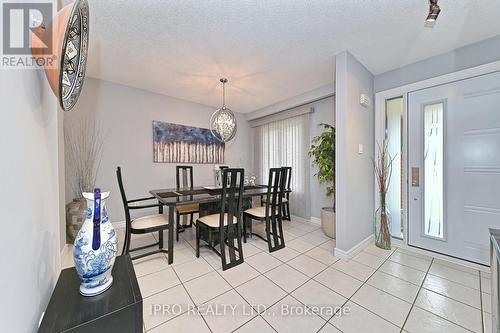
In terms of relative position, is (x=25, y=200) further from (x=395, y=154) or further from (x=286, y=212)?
(x=286, y=212)

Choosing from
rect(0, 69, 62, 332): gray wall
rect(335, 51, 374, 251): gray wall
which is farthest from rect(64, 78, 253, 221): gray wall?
rect(335, 51, 374, 251): gray wall

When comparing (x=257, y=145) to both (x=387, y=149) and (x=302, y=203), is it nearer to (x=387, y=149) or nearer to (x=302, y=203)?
(x=302, y=203)

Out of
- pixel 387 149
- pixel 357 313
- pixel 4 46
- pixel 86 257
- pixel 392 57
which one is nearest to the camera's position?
pixel 4 46

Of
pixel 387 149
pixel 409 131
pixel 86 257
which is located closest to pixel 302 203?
pixel 387 149

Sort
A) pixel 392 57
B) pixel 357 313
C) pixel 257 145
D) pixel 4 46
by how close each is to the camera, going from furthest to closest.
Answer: pixel 257 145
pixel 392 57
pixel 357 313
pixel 4 46

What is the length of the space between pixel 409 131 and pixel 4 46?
3573 mm

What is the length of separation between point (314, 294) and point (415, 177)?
6.90ft

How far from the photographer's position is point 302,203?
3957 mm

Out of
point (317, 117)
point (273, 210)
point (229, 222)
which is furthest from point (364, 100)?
point (229, 222)

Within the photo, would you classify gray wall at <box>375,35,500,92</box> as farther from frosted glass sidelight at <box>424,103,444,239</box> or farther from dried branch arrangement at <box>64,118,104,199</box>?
dried branch arrangement at <box>64,118,104,199</box>

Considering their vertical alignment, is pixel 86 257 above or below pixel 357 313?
above
